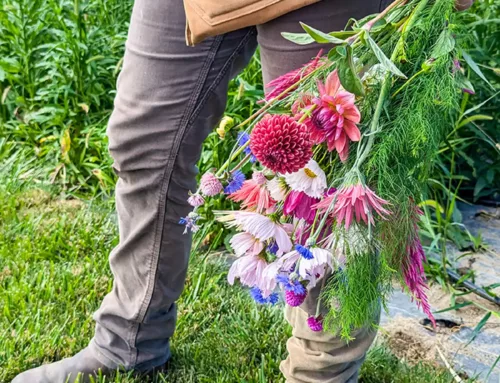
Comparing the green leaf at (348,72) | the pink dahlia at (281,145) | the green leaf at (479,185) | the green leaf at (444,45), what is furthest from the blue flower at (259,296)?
the green leaf at (479,185)

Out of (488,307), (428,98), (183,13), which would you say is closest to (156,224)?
(183,13)

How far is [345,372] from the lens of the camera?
6.07 feet

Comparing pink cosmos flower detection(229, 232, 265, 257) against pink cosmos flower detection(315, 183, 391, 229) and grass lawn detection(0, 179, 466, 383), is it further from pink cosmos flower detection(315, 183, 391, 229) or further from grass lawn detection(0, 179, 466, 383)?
grass lawn detection(0, 179, 466, 383)

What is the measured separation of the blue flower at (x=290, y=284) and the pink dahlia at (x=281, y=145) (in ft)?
0.67

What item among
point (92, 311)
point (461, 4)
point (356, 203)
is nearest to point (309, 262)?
point (356, 203)

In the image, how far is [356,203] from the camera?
123 cm

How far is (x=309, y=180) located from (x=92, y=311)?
4.78 feet

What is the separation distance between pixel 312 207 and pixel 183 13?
2.06ft

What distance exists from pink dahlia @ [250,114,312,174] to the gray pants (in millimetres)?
362

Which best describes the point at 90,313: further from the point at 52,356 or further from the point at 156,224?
the point at 156,224

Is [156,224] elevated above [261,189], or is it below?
below

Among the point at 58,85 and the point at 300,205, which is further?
the point at 58,85

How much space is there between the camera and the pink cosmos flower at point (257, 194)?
1.32m

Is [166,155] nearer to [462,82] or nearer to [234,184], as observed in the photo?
[234,184]
